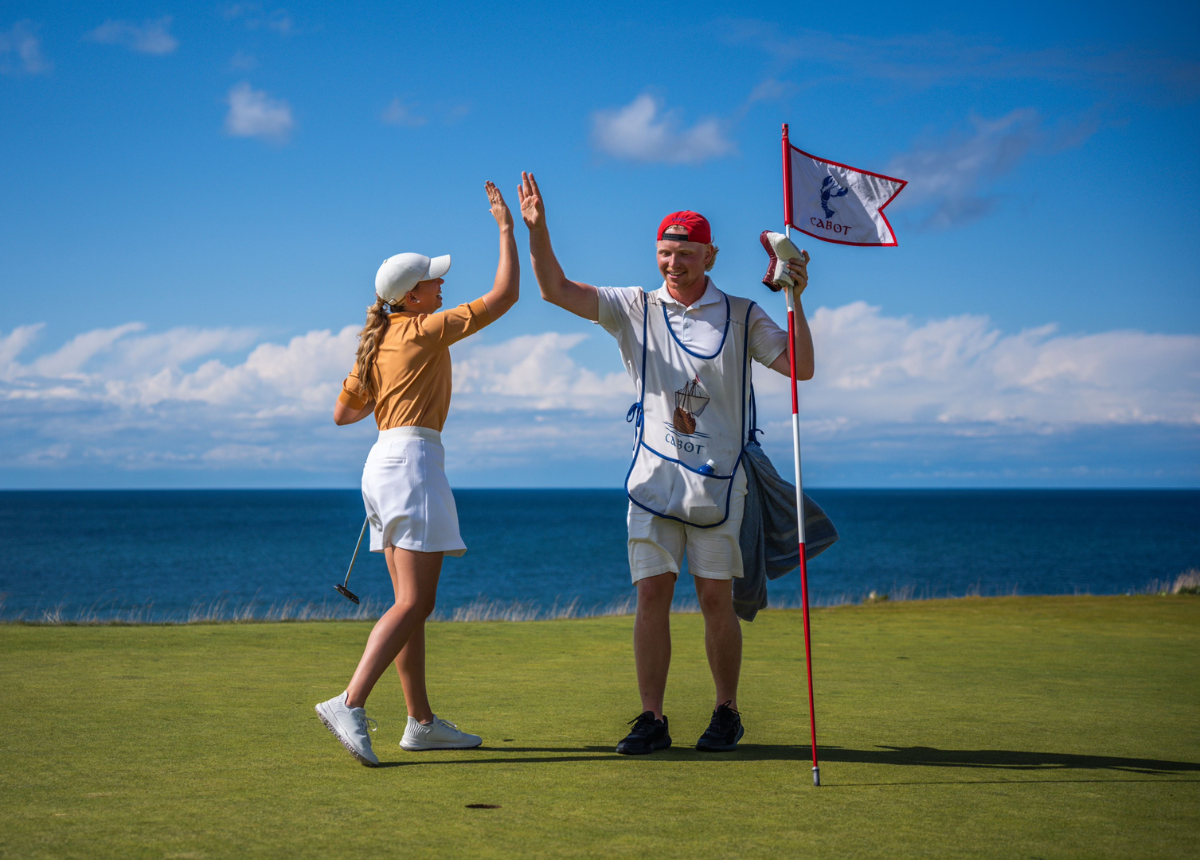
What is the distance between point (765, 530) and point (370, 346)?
206 cm

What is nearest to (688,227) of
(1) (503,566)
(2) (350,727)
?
(2) (350,727)

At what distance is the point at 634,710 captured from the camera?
216 inches

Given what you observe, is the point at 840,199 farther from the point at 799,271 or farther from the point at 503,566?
the point at 503,566

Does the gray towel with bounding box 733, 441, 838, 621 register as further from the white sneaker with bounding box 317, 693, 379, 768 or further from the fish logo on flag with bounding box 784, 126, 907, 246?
the white sneaker with bounding box 317, 693, 379, 768

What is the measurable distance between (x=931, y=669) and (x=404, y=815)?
4.83m

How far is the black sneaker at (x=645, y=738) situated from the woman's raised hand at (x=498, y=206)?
2.23 metres

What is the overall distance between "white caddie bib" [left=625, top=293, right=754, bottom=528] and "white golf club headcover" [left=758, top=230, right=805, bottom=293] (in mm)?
370

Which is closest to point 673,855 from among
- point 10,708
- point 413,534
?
point 413,534

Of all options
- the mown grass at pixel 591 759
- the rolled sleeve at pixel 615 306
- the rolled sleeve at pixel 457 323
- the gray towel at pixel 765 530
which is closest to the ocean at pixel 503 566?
the mown grass at pixel 591 759

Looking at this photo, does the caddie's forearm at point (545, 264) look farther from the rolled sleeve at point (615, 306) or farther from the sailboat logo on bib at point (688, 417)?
the sailboat logo on bib at point (688, 417)

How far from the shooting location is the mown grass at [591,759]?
10.2ft

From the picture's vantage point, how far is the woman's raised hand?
4526mm

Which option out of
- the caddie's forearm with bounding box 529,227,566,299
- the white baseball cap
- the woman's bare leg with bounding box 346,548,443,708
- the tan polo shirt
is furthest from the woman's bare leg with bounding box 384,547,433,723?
the caddie's forearm with bounding box 529,227,566,299

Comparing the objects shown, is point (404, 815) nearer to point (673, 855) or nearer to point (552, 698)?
point (673, 855)
